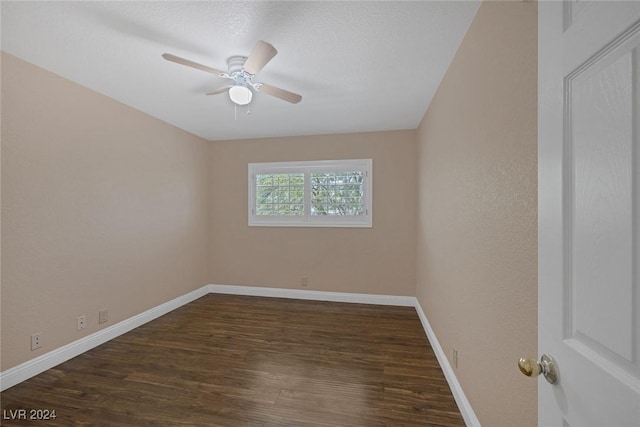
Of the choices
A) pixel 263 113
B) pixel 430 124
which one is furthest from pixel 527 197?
pixel 263 113

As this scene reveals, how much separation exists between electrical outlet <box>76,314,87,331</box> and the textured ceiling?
2113mm

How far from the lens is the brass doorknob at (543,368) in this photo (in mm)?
639

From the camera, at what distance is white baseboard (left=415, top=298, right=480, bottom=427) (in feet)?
4.99

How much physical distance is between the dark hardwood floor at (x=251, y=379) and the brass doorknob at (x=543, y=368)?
1288 mm

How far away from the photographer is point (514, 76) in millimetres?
1075

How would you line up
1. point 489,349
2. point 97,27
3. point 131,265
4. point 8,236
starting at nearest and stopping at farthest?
point 489,349
point 97,27
point 8,236
point 131,265

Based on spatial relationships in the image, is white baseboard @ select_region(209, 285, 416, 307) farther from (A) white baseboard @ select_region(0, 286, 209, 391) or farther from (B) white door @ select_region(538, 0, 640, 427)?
(B) white door @ select_region(538, 0, 640, 427)

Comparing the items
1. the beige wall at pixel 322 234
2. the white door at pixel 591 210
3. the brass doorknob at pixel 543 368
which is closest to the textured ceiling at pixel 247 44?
the beige wall at pixel 322 234

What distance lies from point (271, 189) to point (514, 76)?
3343mm

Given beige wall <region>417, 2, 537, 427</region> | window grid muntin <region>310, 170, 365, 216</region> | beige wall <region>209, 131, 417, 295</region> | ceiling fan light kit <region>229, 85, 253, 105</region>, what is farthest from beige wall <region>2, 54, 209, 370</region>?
beige wall <region>417, 2, 537, 427</region>

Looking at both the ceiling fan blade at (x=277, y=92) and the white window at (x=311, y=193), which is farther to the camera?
the white window at (x=311, y=193)

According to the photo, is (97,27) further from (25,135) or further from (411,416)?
(411,416)

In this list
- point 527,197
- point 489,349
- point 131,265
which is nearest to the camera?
point 527,197

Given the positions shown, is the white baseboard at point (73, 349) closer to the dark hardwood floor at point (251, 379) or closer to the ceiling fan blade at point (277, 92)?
the dark hardwood floor at point (251, 379)
